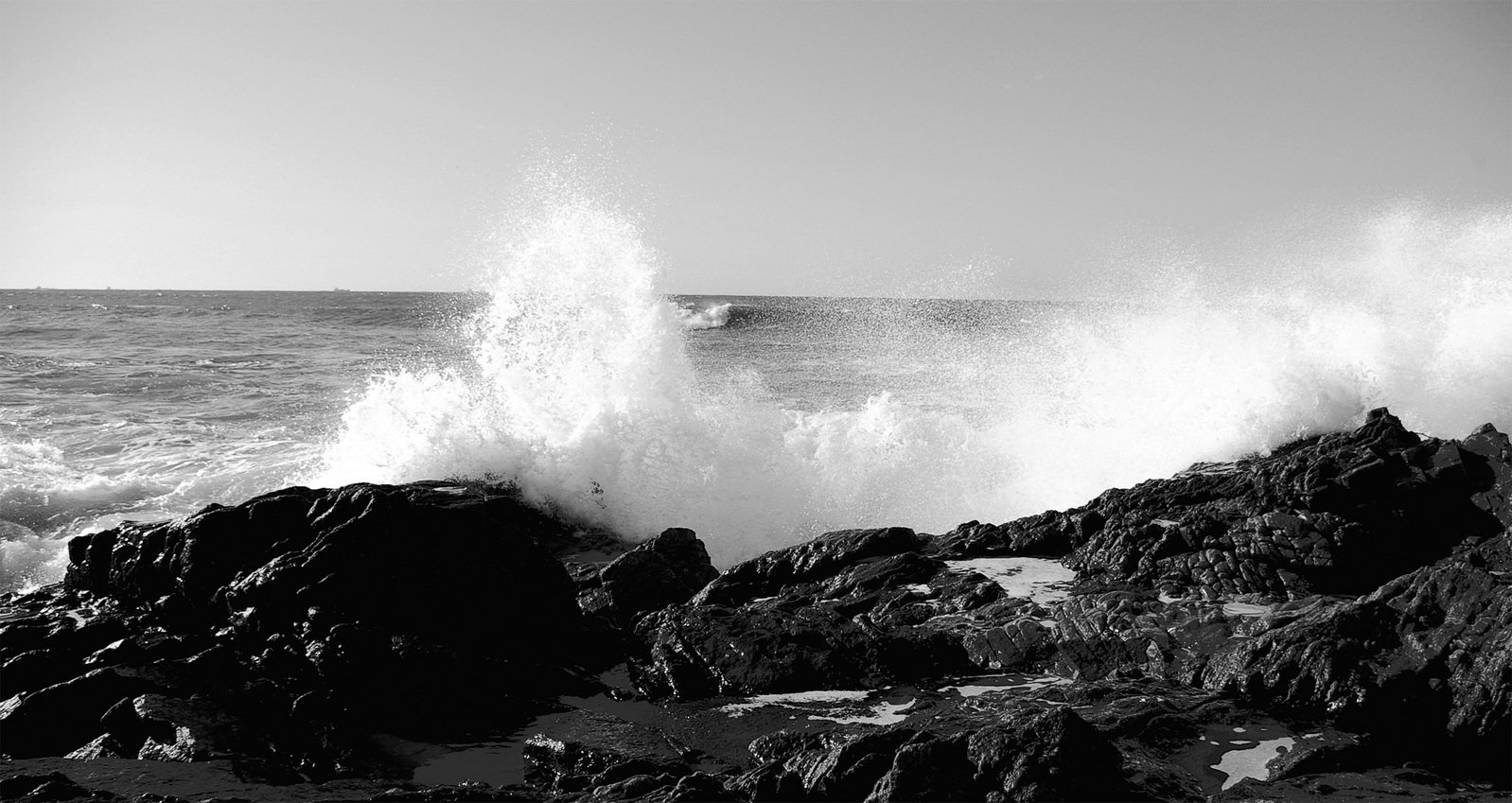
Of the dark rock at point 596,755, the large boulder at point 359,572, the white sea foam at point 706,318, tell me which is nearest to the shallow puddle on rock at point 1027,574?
the dark rock at point 596,755

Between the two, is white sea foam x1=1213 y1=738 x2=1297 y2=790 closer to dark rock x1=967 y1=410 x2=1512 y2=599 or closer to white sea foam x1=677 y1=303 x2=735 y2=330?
dark rock x1=967 y1=410 x2=1512 y2=599

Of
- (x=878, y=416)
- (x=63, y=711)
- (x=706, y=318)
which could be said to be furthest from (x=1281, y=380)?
(x=706, y=318)

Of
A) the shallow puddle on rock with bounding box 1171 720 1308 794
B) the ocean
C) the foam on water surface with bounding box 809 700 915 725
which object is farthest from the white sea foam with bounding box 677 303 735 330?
the shallow puddle on rock with bounding box 1171 720 1308 794

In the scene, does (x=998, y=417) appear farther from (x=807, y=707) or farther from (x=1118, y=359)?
(x=807, y=707)

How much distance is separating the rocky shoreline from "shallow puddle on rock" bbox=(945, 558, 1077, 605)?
0.05 meters

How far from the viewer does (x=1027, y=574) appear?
28.5 ft

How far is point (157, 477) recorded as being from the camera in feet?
48.7

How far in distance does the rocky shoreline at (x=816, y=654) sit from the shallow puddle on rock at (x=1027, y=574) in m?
0.05

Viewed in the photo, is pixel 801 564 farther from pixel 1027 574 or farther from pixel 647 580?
pixel 1027 574

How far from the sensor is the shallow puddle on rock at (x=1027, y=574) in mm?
8031

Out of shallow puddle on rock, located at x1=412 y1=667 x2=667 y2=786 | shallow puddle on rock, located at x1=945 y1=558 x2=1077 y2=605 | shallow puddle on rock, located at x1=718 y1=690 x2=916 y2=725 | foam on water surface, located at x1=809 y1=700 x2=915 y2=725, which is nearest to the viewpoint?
shallow puddle on rock, located at x1=412 y1=667 x2=667 y2=786

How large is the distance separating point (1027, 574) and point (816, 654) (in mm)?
2694

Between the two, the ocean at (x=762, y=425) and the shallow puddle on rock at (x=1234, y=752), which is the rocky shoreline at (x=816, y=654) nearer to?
the shallow puddle on rock at (x=1234, y=752)

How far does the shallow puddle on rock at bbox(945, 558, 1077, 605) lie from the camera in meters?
8.03
